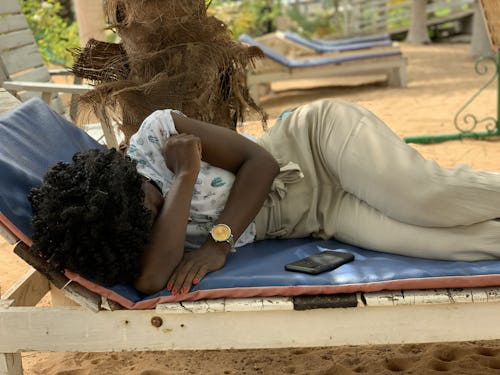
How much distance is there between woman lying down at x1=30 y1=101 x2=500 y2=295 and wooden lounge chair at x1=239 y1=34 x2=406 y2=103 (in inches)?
250

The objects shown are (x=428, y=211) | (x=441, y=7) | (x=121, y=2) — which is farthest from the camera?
(x=441, y=7)

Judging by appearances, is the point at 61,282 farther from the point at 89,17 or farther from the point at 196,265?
the point at 89,17

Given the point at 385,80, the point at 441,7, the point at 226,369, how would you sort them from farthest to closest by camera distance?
the point at 441,7 < the point at 385,80 < the point at 226,369

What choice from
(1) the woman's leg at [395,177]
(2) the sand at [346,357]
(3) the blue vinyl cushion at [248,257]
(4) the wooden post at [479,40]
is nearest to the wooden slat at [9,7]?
(2) the sand at [346,357]

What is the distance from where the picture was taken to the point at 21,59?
19.3ft

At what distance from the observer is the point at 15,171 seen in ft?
8.03

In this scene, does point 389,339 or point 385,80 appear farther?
point 385,80

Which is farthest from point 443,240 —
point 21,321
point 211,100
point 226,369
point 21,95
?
point 21,95

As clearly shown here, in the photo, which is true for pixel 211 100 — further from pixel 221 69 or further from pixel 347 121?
pixel 347 121

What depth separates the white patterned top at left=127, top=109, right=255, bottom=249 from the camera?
8.42 feet

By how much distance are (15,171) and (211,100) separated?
1520 millimetres

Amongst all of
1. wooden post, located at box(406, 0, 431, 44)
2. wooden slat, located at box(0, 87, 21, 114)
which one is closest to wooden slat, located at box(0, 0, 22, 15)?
wooden slat, located at box(0, 87, 21, 114)

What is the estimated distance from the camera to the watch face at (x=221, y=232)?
8.04 ft

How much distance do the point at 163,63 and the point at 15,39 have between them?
107 inches
